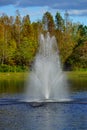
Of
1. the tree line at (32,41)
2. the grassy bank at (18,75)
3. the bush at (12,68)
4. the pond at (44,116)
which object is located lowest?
the grassy bank at (18,75)

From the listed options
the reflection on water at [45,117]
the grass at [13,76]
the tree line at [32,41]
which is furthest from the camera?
the tree line at [32,41]

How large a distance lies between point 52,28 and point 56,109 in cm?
8610

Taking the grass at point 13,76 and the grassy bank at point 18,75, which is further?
the grassy bank at point 18,75

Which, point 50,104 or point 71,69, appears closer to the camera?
point 50,104

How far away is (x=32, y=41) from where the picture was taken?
103875 mm

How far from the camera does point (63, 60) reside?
10456cm

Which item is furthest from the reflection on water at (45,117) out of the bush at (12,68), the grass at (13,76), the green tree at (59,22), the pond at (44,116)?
the green tree at (59,22)

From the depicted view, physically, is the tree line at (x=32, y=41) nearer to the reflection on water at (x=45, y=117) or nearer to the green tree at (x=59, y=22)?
the green tree at (x=59, y=22)

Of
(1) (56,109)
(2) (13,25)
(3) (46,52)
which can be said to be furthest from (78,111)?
(2) (13,25)

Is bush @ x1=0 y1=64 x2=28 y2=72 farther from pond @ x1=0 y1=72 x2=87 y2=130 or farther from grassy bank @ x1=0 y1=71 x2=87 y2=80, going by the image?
pond @ x1=0 y1=72 x2=87 y2=130

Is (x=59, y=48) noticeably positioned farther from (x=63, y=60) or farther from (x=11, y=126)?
(x=11, y=126)

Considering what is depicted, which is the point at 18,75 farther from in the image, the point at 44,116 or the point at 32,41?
the point at 44,116

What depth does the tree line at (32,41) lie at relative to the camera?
99.6 metres

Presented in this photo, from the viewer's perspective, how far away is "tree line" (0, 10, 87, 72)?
9956 centimetres
